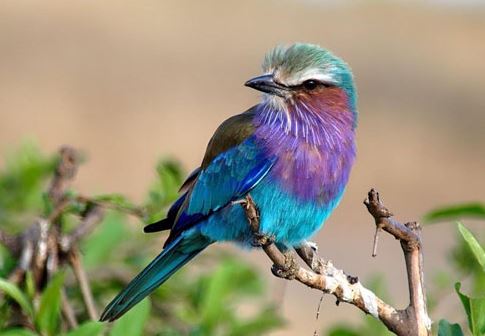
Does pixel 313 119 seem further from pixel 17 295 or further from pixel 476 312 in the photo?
pixel 476 312

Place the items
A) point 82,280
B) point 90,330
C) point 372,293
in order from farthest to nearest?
point 82,280
point 90,330
point 372,293

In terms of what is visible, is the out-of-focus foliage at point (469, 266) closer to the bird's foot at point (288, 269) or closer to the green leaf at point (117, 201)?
the bird's foot at point (288, 269)

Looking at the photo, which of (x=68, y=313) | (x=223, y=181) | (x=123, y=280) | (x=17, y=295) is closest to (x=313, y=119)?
(x=223, y=181)

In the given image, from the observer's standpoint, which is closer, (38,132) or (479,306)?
(479,306)

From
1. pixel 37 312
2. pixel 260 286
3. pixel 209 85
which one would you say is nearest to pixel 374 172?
pixel 209 85

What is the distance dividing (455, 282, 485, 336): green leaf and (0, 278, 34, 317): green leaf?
1.39 meters

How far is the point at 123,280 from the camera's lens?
4641 millimetres

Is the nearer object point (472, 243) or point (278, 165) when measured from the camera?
point (472, 243)

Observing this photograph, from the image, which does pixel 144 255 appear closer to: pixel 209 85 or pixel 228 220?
pixel 228 220

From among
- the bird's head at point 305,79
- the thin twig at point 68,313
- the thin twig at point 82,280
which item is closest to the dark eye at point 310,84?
the bird's head at point 305,79

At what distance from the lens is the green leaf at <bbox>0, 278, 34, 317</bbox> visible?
3.82 meters

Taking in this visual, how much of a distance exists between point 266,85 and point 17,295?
43.9 inches

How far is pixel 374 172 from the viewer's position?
1794cm

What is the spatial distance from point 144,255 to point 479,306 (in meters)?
2.21
